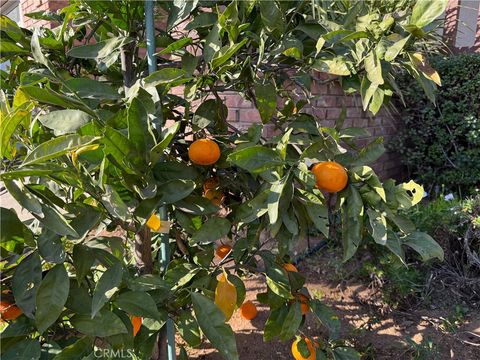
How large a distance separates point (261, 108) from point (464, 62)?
3.15 m

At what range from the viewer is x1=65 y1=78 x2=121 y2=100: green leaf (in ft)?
3.05

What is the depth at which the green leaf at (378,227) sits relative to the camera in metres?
0.86

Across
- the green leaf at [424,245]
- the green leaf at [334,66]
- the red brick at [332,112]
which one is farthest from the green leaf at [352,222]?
the red brick at [332,112]

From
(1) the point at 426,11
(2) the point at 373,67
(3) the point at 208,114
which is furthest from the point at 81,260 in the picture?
(1) the point at 426,11

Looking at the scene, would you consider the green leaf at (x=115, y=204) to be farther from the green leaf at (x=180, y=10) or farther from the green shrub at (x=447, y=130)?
the green shrub at (x=447, y=130)

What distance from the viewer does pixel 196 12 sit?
1140mm

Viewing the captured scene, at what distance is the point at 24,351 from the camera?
2.72 feet

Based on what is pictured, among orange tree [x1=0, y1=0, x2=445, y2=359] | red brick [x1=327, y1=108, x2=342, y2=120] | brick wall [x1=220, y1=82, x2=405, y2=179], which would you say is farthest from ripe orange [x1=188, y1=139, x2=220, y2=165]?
red brick [x1=327, y1=108, x2=342, y2=120]

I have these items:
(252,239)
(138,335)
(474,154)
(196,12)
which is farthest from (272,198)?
(474,154)

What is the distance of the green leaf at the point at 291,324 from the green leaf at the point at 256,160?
1.58 feet

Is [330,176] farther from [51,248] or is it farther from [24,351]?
[24,351]

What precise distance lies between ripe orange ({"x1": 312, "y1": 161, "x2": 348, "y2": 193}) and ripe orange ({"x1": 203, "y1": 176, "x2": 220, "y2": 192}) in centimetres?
38

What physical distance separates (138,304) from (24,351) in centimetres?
24

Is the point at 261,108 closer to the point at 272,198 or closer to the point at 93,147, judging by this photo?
the point at 272,198
